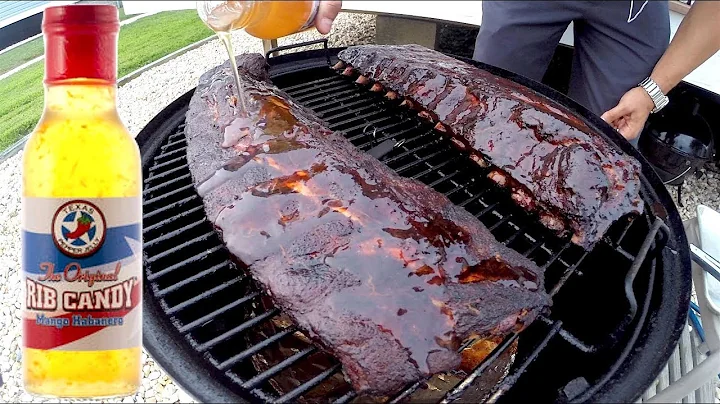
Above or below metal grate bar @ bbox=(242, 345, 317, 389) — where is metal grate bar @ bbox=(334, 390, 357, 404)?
below

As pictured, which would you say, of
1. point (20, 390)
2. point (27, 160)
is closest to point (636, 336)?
point (27, 160)

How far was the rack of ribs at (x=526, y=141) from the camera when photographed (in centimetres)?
222

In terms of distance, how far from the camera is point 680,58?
3.02m

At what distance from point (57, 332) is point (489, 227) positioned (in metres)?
1.78

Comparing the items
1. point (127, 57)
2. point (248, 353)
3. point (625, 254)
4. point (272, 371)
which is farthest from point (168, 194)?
point (127, 57)

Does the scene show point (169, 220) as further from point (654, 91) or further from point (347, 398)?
point (654, 91)

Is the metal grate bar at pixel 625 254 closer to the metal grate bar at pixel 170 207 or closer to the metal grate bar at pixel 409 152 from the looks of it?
the metal grate bar at pixel 409 152

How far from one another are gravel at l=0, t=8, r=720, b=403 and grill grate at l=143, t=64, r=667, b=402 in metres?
0.36

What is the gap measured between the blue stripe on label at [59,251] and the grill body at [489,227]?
2.17 ft

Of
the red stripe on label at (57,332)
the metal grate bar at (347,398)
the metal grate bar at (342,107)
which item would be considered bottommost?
the metal grate bar at (347,398)

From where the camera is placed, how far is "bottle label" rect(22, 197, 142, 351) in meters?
1.03

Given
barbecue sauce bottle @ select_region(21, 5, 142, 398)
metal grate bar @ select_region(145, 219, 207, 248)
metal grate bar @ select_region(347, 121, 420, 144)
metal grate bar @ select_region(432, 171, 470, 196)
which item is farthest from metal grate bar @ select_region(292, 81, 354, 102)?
barbecue sauce bottle @ select_region(21, 5, 142, 398)

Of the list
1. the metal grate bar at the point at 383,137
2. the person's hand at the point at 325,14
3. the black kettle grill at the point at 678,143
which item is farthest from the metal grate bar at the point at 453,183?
the black kettle grill at the point at 678,143

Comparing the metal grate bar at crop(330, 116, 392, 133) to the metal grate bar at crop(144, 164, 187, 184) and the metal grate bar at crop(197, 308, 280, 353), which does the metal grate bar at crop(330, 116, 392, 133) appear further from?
the metal grate bar at crop(197, 308, 280, 353)
